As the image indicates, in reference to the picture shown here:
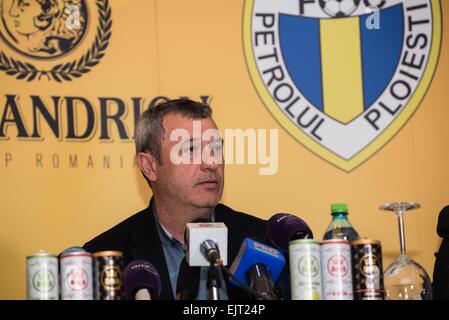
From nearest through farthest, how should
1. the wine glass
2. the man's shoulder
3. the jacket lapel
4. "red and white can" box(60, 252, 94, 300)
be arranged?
"red and white can" box(60, 252, 94, 300) → the wine glass → the jacket lapel → the man's shoulder

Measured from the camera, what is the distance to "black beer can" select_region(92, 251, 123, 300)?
257cm

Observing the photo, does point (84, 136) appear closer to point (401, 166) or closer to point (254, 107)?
point (254, 107)

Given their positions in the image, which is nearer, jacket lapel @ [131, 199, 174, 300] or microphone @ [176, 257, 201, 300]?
microphone @ [176, 257, 201, 300]

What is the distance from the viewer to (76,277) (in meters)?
2.54

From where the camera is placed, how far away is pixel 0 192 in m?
4.00

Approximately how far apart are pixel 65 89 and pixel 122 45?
→ 11.8 inches

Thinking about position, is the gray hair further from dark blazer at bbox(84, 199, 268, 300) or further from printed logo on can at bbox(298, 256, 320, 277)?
printed logo on can at bbox(298, 256, 320, 277)

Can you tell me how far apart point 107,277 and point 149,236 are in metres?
1.29

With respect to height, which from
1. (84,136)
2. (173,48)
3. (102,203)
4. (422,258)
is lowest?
(422,258)

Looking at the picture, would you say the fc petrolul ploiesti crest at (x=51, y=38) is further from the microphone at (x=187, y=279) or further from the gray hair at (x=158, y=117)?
the microphone at (x=187, y=279)

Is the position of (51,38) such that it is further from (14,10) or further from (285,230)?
(285,230)

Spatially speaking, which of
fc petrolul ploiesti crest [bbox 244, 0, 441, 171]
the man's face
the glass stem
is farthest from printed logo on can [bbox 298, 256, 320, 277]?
fc petrolul ploiesti crest [bbox 244, 0, 441, 171]
